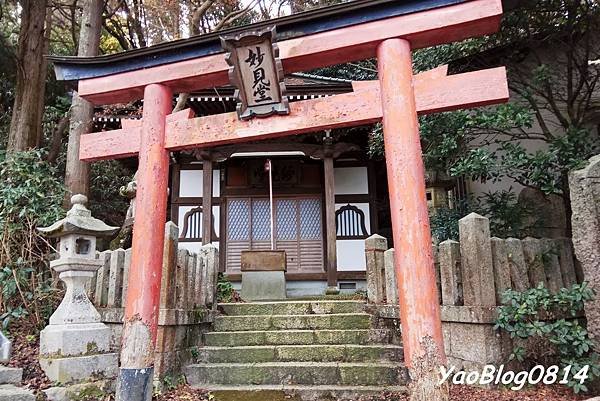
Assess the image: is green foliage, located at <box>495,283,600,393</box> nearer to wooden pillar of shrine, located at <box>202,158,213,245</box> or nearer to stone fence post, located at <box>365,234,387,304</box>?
stone fence post, located at <box>365,234,387,304</box>

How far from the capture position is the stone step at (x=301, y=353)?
539cm

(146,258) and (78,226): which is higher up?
(78,226)

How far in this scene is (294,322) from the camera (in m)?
6.25

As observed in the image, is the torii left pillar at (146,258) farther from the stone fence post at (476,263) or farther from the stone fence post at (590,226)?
the stone fence post at (590,226)

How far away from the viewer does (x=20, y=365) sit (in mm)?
4770

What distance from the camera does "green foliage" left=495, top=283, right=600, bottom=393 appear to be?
3.95 metres

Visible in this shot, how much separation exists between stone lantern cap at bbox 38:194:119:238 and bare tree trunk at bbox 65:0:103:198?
1.98 m

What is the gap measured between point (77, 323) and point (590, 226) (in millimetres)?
5411

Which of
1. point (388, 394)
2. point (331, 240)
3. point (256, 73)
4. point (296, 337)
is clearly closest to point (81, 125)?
point (256, 73)

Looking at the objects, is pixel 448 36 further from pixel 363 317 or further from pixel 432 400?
pixel 363 317

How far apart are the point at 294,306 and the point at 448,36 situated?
4.45 m

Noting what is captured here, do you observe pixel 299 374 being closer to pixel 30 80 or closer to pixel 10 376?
pixel 10 376

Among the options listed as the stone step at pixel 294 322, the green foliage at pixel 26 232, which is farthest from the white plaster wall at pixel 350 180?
the green foliage at pixel 26 232

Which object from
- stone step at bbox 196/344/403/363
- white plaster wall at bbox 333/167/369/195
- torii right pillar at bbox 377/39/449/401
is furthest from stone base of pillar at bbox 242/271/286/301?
torii right pillar at bbox 377/39/449/401
